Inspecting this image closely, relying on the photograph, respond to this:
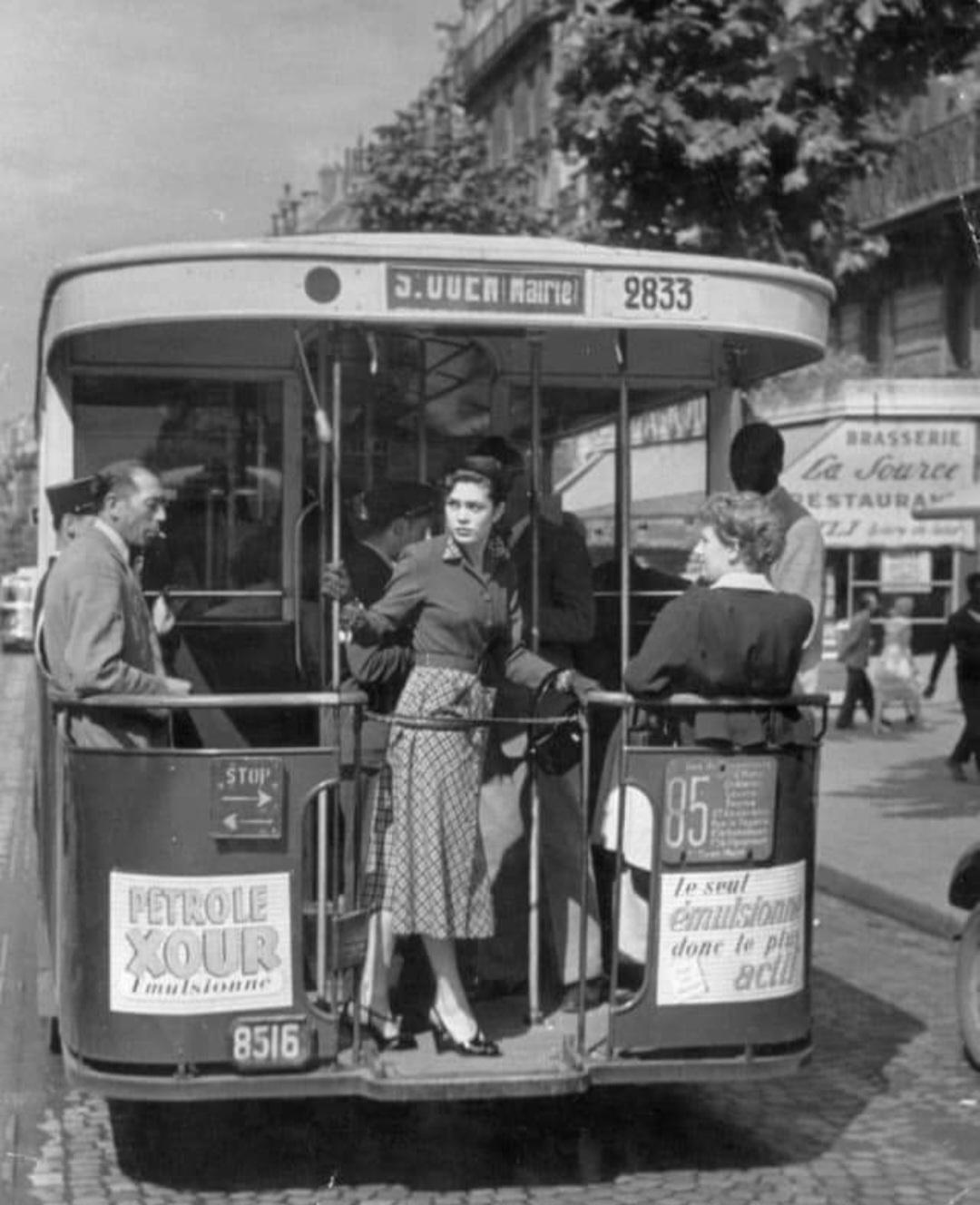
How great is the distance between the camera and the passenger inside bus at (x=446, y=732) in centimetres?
642

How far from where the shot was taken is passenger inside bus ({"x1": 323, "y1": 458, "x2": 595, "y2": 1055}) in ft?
21.1

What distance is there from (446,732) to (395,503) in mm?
1271

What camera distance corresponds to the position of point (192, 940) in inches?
239

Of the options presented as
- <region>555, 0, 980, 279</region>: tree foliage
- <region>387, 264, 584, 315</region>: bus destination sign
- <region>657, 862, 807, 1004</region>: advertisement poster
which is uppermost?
<region>555, 0, 980, 279</region>: tree foliage

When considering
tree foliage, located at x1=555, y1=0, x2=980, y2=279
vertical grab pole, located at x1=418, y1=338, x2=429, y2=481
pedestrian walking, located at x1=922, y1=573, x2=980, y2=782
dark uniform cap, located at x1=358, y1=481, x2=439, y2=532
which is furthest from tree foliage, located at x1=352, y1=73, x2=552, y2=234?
dark uniform cap, located at x1=358, y1=481, x2=439, y2=532

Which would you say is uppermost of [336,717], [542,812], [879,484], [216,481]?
[879,484]

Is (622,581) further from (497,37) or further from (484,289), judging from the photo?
(497,37)

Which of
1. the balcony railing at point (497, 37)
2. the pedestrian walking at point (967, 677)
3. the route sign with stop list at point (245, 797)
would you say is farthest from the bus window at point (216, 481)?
the balcony railing at point (497, 37)

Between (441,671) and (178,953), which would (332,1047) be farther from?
(441,671)

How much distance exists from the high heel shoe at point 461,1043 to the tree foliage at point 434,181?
797 inches

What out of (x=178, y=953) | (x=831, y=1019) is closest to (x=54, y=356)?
(x=178, y=953)

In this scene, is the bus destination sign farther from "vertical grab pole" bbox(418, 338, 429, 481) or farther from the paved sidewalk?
the paved sidewalk

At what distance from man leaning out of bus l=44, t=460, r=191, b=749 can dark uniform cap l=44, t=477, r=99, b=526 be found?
0.56 m

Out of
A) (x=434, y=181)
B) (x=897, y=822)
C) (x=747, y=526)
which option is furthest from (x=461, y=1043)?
(x=434, y=181)
